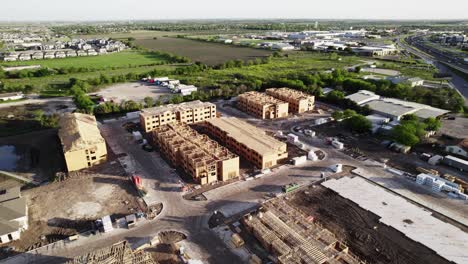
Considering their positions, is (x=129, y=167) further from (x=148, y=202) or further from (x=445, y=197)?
(x=445, y=197)

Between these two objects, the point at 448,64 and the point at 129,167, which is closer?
the point at 129,167

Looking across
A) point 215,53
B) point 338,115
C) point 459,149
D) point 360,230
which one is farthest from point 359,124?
point 215,53

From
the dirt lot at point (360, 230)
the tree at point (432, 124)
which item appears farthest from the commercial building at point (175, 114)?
the tree at point (432, 124)

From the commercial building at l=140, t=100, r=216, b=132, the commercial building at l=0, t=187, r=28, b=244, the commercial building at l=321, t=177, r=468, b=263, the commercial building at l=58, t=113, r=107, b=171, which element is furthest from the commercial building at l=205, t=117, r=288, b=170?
the commercial building at l=0, t=187, r=28, b=244

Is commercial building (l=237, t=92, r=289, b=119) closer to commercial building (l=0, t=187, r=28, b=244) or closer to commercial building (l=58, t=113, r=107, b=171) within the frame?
commercial building (l=58, t=113, r=107, b=171)

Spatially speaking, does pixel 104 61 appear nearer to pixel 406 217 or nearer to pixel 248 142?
pixel 248 142

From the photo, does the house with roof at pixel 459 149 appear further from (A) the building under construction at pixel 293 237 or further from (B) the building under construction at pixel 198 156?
(B) the building under construction at pixel 198 156

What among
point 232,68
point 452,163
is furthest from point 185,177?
point 232,68
